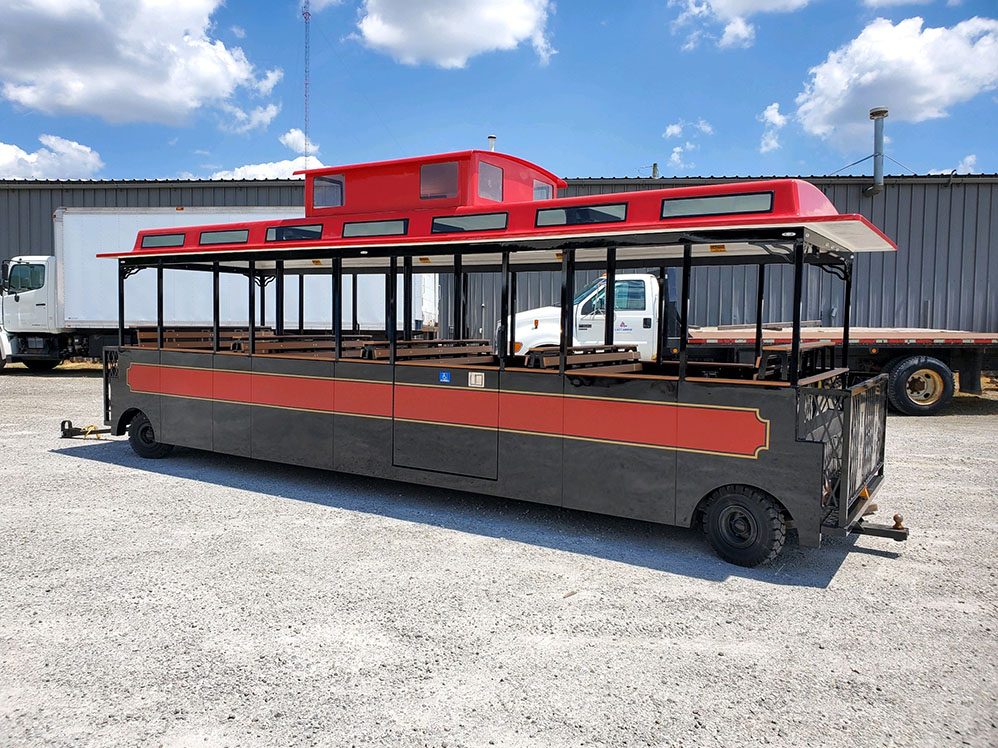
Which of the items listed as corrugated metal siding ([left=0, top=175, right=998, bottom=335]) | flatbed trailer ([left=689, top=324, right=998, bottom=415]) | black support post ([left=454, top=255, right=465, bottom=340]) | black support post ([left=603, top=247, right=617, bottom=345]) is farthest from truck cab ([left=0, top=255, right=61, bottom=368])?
black support post ([left=603, top=247, right=617, bottom=345])

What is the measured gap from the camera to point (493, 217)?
6.15 metres

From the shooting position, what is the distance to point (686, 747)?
2994 millimetres

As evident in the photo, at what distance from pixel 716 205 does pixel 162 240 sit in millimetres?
6271

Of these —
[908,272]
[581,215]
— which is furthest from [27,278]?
[908,272]

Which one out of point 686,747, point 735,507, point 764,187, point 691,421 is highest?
point 764,187

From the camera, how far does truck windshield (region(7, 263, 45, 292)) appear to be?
711 inches

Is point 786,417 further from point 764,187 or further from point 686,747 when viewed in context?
point 686,747

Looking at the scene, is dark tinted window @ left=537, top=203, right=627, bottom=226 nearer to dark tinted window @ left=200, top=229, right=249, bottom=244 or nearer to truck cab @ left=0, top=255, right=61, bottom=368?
dark tinted window @ left=200, top=229, right=249, bottom=244

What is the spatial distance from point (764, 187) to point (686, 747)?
347cm

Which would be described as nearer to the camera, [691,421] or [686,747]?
[686,747]

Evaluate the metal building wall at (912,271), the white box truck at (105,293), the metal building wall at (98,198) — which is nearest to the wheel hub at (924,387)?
the metal building wall at (912,271)

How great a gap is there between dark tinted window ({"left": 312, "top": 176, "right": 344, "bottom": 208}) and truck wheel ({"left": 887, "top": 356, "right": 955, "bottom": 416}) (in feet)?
30.7

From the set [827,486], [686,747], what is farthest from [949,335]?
[686,747]

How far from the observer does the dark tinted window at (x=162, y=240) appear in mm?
8383
